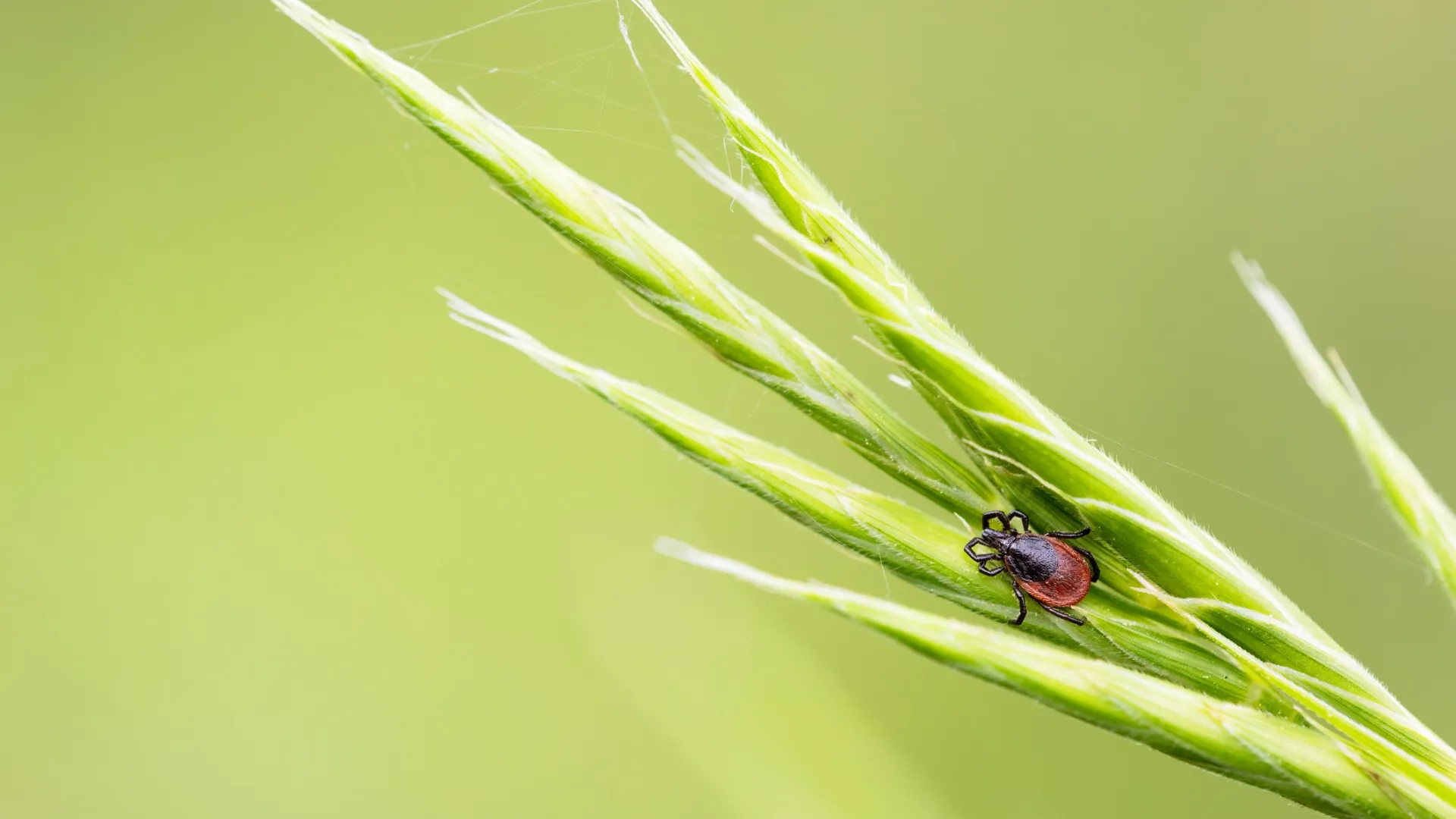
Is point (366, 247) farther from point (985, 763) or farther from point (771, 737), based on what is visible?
point (985, 763)

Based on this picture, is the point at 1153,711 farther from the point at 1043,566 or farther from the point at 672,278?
the point at 672,278

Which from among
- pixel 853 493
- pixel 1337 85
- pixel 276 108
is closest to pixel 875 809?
pixel 853 493

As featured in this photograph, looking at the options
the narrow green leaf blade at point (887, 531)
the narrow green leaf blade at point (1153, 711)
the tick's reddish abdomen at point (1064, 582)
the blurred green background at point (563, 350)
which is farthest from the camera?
the blurred green background at point (563, 350)

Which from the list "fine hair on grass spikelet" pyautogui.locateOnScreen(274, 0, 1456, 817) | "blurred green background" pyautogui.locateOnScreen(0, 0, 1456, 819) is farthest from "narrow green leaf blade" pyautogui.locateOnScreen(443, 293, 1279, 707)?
"blurred green background" pyautogui.locateOnScreen(0, 0, 1456, 819)

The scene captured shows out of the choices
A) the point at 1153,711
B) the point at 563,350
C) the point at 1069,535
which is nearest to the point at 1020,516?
the point at 1069,535

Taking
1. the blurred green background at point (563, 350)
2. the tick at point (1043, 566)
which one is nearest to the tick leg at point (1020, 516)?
the tick at point (1043, 566)

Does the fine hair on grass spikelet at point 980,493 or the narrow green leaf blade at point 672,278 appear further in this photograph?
the narrow green leaf blade at point 672,278

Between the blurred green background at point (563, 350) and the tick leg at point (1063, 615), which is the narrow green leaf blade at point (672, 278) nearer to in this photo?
the tick leg at point (1063, 615)
